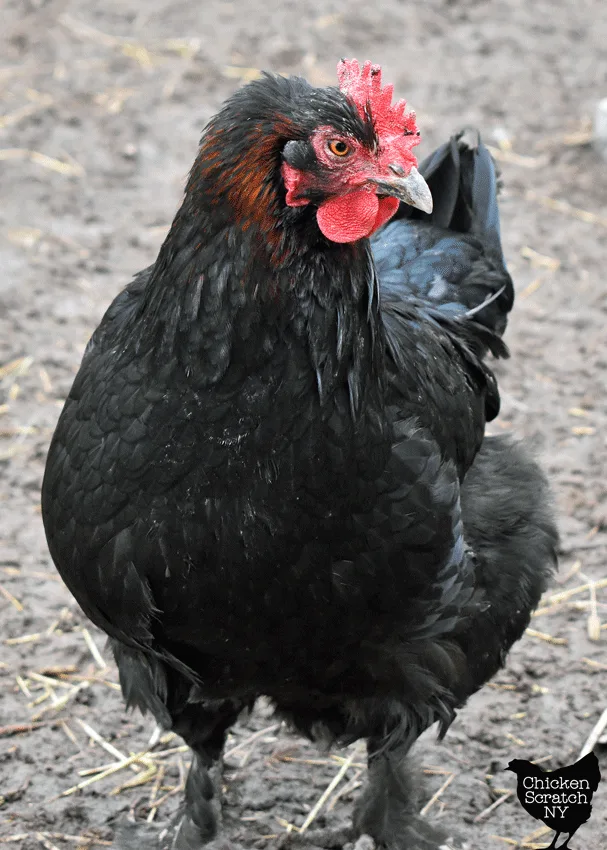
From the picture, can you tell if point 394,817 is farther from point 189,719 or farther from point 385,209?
point 385,209

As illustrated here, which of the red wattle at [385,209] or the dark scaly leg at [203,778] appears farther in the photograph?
the dark scaly leg at [203,778]

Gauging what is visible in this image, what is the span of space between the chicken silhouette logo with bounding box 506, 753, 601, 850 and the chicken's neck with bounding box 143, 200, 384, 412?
1.46 meters

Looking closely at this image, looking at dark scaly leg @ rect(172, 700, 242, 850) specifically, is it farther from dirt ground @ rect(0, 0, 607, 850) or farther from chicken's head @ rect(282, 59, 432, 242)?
chicken's head @ rect(282, 59, 432, 242)

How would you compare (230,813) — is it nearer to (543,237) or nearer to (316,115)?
(316,115)

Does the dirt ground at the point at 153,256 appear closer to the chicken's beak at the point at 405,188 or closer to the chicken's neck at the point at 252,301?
the chicken's neck at the point at 252,301

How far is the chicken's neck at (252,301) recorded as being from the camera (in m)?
2.96

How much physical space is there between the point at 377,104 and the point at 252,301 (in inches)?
24.9

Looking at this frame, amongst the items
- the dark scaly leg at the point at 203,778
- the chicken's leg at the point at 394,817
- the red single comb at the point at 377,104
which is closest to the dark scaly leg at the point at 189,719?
the dark scaly leg at the point at 203,778

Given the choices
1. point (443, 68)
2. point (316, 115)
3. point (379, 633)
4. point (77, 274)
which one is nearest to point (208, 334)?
point (316, 115)

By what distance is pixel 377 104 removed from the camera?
3.08 m

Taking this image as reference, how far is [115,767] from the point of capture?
14.6 ft

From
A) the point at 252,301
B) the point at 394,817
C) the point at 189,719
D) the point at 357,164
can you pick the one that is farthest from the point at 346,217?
the point at 394,817

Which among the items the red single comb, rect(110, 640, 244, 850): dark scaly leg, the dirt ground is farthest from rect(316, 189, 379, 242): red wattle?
the dirt ground

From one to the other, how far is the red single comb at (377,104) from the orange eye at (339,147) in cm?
11
